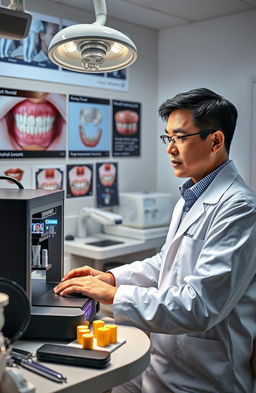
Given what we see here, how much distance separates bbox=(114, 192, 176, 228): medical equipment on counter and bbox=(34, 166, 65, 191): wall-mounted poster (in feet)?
1.76

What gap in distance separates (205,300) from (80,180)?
7.14ft

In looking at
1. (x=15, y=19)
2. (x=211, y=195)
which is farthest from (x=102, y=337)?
(x=15, y=19)

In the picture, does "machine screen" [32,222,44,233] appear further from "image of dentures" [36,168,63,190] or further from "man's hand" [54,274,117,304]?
"image of dentures" [36,168,63,190]

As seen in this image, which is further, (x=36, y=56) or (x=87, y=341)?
(x=36, y=56)

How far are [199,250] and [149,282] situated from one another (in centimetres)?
29

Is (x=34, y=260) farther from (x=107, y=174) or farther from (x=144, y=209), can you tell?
(x=107, y=174)

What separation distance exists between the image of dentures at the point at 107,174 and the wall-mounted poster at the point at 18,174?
2.08ft

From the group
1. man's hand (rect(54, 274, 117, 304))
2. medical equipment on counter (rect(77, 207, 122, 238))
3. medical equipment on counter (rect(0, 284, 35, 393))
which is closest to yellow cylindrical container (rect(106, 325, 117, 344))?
man's hand (rect(54, 274, 117, 304))

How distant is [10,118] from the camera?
2957 mm

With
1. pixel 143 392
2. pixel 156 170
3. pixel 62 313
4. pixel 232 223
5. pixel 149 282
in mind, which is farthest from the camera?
pixel 156 170

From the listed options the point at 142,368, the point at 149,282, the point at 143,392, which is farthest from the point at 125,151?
the point at 142,368

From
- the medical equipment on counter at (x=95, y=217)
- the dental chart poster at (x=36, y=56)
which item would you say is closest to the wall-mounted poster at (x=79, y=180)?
the medical equipment on counter at (x=95, y=217)

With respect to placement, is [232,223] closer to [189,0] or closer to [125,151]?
[189,0]

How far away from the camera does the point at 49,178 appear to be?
10.5 ft
